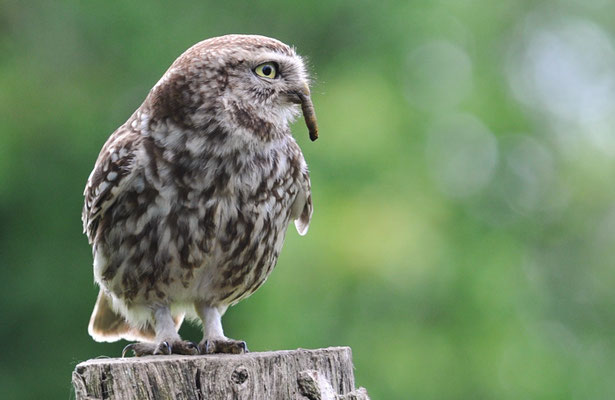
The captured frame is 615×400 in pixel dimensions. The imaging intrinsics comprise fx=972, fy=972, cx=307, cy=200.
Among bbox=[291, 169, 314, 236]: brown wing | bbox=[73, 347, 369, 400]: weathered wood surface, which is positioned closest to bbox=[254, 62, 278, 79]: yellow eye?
bbox=[291, 169, 314, 236]: brown wing

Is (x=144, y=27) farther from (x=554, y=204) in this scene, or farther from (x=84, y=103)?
(x=554, y=204)

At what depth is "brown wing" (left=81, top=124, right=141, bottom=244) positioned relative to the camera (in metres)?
3.94

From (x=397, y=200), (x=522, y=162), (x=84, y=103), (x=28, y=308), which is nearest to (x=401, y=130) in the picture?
(x=397, y=200)

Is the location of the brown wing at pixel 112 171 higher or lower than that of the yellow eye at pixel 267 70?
lower

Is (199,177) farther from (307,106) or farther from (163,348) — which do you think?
(163,348)

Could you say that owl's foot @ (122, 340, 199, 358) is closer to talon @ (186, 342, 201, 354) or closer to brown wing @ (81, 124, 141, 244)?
talon @ (186, 342, 201, 354)

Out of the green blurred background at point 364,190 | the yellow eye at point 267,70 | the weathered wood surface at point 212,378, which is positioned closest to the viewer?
the weathered wood surface at point 212,378

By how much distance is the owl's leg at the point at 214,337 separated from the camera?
149 inches

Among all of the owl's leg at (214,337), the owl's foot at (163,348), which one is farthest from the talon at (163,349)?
the owl's leg at (214,337)

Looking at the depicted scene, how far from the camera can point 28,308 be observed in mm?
8219

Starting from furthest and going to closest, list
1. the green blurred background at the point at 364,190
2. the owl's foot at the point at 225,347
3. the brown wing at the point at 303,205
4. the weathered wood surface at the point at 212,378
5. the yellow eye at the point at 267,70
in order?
the green blurred background at the point at 364,190, the brown wing at the point at 303,205, the yellow eye at the point at 267,70, the owl's foot at the point at 225,347, the weathered wood surface at the point at 212,378

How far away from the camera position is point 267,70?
3906 mm

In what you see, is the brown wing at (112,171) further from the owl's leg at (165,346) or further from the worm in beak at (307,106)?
the worm in beak at (307,106)

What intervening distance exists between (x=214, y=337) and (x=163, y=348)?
34 cm
